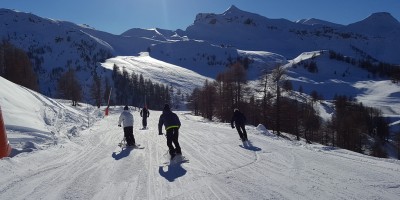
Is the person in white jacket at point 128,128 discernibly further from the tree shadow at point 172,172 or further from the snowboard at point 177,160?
the tree shadow at point 172,172

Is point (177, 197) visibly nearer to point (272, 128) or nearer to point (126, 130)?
point (126, 130)

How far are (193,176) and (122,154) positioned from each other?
5.04m

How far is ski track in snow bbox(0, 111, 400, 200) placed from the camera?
8.28 meters

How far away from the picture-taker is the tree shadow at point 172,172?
10078mm

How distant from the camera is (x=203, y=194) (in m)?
8.25

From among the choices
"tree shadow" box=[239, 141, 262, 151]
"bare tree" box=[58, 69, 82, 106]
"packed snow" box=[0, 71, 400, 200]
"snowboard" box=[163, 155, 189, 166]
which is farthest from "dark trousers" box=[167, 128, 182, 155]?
"bare tree" box=[58, 69, 82, 106]

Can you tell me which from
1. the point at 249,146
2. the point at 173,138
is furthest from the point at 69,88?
the point at 173,138

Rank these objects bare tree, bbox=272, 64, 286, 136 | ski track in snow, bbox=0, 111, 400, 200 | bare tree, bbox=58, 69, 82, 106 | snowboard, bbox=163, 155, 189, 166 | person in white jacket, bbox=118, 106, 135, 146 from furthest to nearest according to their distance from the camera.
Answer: bare tree, bbox=58, 69, 82, 106 < bare tree, bbox=272, 64, 286, 136 < person in white jacket, bbox=118, 106, 135, 146 < snowboard, bbox=163, 155, 189, 166 < ski track in snow, bbox=0, 111, 400, 200

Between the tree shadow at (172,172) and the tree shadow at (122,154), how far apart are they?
8.37 feet

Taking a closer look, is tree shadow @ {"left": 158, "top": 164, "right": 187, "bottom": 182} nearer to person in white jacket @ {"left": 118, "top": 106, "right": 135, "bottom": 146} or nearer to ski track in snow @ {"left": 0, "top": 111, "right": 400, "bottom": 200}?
ski track in snow @ {"left": 0, "top": 111, "right": 400, "bottom": 200}

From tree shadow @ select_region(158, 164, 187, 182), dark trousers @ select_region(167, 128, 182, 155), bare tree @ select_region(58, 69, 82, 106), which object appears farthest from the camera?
bare tree @ select_region(58, 69, 82, 106)

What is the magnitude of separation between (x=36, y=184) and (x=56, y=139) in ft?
26.2

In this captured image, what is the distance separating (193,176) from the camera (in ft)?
33.3

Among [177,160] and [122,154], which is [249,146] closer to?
[177,160]
